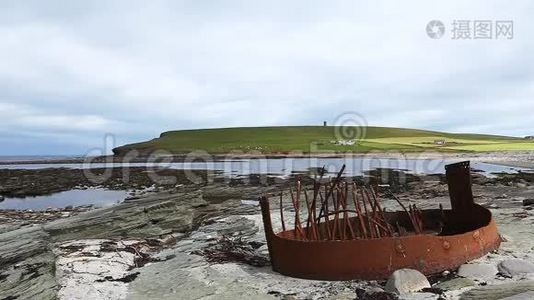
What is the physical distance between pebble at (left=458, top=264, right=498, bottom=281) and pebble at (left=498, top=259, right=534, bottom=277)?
126 mm

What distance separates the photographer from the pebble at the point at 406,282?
707cm

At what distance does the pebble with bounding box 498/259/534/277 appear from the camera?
7.50 m

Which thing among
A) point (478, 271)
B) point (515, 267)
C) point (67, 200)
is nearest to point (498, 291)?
point (478, 271)

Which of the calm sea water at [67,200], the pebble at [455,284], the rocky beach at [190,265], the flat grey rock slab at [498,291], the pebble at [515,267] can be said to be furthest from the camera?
the calm sea water at [67,200]

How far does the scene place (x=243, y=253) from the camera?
988cm

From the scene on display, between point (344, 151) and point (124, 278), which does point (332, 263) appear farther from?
point (344, 151)

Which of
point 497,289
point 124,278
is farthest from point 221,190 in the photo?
point 497,289

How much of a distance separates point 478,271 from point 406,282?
1383 mm

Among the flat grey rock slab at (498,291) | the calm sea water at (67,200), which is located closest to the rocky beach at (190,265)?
the flat grey rock slab at (498,291)

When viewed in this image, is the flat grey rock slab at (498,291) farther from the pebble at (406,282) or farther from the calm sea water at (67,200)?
the calm sea water at (67,200)

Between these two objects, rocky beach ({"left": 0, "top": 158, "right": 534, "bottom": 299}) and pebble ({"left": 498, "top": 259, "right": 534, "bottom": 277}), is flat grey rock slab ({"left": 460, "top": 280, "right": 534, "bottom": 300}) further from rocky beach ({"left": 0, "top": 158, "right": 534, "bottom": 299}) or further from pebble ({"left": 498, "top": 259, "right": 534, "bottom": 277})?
pebble ({"left": 498, "top": 259, "right": 534, "bottom": 277})

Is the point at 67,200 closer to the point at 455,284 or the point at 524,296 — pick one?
the point at 455,284

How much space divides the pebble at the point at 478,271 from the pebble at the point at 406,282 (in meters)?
0.88

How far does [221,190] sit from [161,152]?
9892 cm
